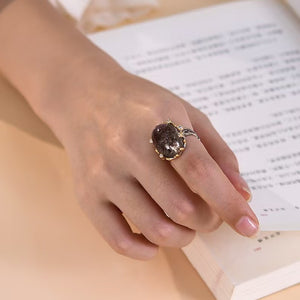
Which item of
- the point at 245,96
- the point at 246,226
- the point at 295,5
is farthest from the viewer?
the point at 295,5

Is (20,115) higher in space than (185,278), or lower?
higher

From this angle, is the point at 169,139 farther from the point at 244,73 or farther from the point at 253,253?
the point at 244,73

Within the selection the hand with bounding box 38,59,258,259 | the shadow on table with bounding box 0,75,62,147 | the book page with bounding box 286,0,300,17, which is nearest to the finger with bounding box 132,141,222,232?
the hand with bounding box 38,59,258,259

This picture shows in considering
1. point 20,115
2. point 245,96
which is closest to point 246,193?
point 245,96

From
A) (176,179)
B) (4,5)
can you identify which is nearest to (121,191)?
(176,179)

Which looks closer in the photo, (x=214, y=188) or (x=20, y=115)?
(x=214, y=188)

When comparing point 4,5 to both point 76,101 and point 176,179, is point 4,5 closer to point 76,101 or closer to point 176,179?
point 76,101

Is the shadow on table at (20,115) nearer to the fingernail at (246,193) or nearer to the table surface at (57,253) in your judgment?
the table surface at (57,253)

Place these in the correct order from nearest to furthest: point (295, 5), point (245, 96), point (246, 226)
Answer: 1. point (246, 226)
2. point (245, 96)
3. point (295, 5)
